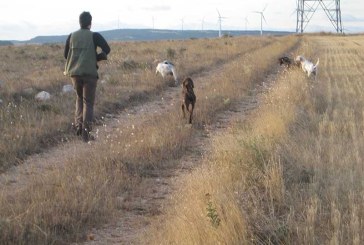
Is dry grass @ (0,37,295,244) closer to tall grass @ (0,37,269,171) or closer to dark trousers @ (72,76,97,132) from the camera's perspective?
tall grass @ (0,37,269,171)

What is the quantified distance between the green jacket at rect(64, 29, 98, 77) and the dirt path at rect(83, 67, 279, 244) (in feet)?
7.67

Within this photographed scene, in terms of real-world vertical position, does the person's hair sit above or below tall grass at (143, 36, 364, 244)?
above

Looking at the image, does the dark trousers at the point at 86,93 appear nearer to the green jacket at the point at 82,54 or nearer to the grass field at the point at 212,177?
the green jacket at the point at 82,54

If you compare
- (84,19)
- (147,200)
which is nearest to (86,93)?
(84,19)

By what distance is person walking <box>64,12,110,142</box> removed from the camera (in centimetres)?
917

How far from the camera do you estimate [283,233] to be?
4254mm

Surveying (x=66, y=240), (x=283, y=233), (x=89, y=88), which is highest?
(x=89, y=88)

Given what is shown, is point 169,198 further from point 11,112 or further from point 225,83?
point 225,83

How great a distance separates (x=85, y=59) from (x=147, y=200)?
3.92 m

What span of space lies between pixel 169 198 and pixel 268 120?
3703 mm

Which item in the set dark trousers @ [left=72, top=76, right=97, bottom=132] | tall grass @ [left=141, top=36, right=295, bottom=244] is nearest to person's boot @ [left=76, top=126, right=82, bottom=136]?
dark trousers @ [left=72, top=76, right=97, bottom=132]

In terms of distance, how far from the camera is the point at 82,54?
9211 millimetres

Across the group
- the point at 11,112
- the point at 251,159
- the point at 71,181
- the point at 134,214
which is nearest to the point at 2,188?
the point at 71,181

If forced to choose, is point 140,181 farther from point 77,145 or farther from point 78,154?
point 77,145
